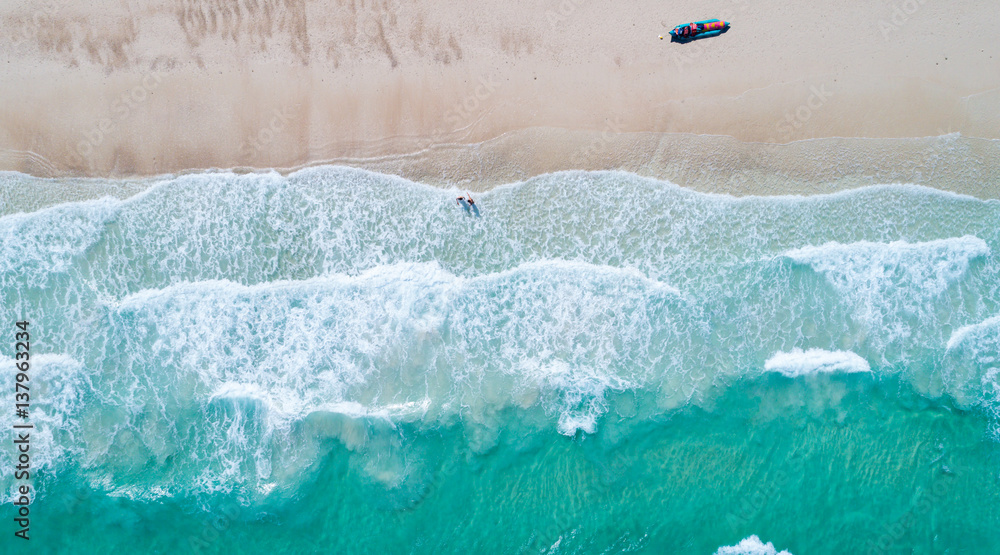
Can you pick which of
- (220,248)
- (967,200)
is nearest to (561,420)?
(220,248)

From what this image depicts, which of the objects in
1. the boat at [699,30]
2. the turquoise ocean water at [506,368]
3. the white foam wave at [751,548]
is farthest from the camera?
the white foam wave at [751,548]

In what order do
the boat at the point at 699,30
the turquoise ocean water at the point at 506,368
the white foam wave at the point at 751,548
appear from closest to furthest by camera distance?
the boat at the point at 699,30 → the turquoise ocean water at the point at 506,368 → the white foam wave at the point at 751,548

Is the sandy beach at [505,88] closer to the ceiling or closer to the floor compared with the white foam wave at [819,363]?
closer to the ceiling

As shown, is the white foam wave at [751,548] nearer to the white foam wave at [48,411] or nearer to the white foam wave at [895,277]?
the white foam wave at [895,277]

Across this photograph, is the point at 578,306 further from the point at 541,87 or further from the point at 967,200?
the point at 967,200

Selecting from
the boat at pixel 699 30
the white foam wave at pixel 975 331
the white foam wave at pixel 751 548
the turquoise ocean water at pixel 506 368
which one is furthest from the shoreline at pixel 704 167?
the white foam wave at pixel 751 548
